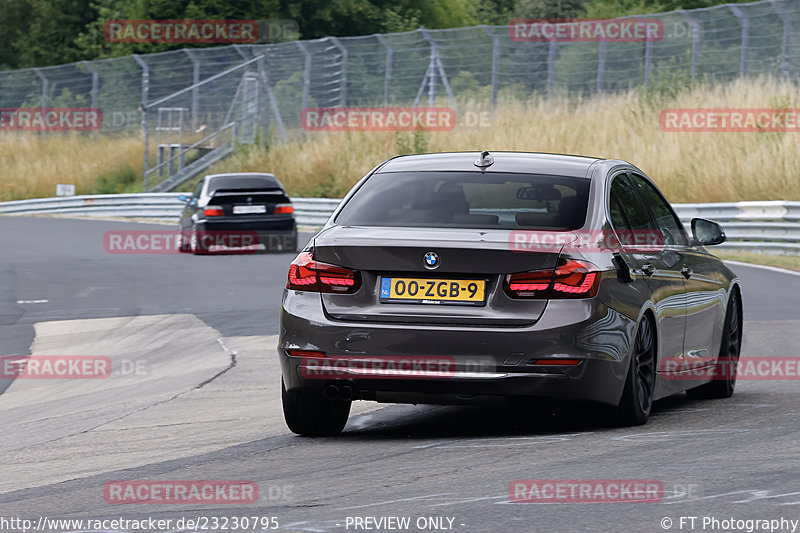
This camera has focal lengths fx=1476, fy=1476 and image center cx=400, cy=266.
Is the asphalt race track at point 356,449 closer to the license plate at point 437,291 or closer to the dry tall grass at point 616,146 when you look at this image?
the license plate at point 437,291

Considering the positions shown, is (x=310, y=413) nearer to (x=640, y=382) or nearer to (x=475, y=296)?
(x=475, y=296)

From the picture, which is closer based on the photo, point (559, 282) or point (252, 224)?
point (559, 282)

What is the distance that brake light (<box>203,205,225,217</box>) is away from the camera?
27141mm

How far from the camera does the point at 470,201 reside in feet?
27.0

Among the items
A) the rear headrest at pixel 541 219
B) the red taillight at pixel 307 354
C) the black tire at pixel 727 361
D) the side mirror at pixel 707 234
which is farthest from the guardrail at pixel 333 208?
the red taillight at pixel 307 354

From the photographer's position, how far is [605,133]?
36250 mm

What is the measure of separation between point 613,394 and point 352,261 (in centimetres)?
155

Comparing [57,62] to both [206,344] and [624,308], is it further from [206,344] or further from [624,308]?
[624,308]

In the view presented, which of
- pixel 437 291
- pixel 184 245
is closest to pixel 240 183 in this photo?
pixel 184 245

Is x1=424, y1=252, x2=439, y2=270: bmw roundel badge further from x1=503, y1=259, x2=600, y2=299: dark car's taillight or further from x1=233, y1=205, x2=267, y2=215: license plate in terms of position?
x1=233, y1=205, x2=267, y2=215: license plate

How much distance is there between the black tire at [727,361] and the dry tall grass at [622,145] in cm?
1962

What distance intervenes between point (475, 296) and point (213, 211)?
20.1 metres

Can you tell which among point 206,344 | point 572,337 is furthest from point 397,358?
point 206,344

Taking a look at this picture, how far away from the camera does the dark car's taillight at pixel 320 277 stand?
25.1 feet
